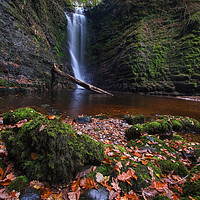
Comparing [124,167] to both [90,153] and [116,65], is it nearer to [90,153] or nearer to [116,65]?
[90,153]

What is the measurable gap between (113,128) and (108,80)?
19899 mm

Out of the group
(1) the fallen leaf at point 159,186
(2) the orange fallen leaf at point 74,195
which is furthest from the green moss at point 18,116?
(1) the fallen leaf at point 159,186

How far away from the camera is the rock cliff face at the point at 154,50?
1609 cm

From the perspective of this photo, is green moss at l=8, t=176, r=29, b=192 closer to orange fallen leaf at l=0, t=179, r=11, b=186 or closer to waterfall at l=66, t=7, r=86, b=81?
orange fallen leaf at l=0, t=179, r=11, b=186

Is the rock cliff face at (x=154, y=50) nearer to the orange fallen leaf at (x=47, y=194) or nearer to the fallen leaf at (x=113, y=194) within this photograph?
the fallen leaf at (x=113, y=194)

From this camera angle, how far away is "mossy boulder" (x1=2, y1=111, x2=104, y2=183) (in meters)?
1.30

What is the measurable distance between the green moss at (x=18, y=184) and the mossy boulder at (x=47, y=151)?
6cm

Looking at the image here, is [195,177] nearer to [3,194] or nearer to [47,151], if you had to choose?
[47,151]

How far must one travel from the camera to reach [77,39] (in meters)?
30.4

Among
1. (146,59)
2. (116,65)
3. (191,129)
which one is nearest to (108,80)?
(116,65)

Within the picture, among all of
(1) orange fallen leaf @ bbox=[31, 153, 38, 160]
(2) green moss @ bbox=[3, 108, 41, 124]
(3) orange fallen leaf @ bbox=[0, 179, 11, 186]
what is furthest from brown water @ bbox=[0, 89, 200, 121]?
(3) orange fallen leaf @ bbox=[0, 179, 11, 186]

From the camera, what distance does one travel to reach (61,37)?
78.7ft

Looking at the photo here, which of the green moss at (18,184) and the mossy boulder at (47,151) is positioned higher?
the mossy boulder at (47,151)

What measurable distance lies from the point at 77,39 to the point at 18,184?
3473 cm
